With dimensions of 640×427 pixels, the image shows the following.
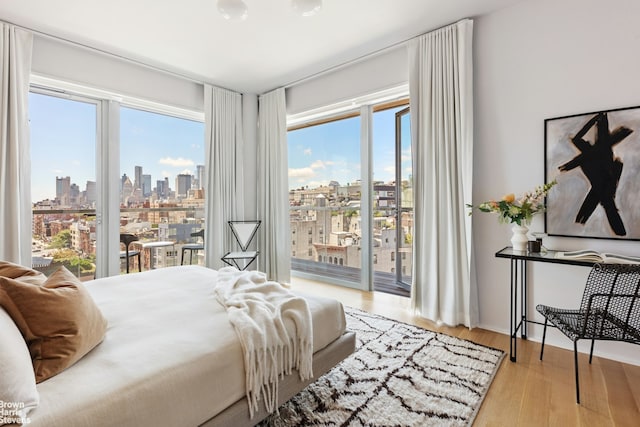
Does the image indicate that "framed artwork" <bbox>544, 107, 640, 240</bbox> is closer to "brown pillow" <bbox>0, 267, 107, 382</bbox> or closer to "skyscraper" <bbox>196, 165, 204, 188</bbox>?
"brown pillow" <bbox>0, 267, 107, 382</bbox>

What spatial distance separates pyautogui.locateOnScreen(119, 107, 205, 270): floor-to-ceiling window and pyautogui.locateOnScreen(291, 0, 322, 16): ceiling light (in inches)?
105

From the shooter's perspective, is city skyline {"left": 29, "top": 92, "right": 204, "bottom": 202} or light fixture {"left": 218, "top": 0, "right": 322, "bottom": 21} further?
city skyline {"left": 29, "top": 92, "right": 204, "bottom": 202}

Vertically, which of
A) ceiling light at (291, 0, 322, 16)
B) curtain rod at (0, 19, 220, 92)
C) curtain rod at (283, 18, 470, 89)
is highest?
curtain rod at (283, 18, 470, 89)

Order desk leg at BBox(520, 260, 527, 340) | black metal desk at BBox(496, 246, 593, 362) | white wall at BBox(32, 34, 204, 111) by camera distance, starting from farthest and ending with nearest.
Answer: white wall at BBox(32, 34, 204, 111) < desk leg at BBox(520, 260, 527, 340) < black metal desk at BBox(496, 246, 593, 362)

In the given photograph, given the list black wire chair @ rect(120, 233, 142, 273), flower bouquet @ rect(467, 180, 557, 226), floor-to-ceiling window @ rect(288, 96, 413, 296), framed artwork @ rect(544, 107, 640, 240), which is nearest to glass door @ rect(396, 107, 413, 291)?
floor-to-ceiling window @ rect(288, 96, 413, 296)

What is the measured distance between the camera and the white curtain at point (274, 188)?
4379mm

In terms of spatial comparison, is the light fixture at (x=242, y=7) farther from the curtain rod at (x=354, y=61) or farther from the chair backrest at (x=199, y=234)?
the chair backrest at (x=199, y=234)

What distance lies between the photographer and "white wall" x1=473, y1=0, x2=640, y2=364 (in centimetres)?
222

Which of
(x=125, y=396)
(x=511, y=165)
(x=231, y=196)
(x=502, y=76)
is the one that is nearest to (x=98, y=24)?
(x=231, y=196)

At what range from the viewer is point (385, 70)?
134 inches

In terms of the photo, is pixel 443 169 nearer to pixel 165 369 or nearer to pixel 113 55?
pixel 165 369

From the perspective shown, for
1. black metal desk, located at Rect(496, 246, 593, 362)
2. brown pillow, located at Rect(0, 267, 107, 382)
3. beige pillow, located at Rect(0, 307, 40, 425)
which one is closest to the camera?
beige pillow, located at Rect(0, 307, 40, 425)

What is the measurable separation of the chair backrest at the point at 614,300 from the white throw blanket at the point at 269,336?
5.09 feet

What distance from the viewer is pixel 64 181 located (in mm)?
3303
